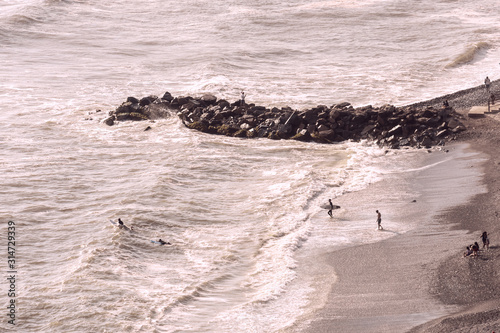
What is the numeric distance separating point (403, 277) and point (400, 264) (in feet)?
3.18

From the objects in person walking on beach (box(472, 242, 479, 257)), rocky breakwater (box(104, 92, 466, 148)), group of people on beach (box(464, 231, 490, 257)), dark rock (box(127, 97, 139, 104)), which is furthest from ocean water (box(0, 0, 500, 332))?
person walking on beach (box(472, 242, 479, 257))

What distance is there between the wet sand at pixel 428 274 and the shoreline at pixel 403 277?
3 cm

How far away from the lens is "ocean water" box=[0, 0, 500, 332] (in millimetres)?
20141

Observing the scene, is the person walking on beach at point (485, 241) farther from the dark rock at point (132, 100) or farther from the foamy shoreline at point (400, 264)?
the dark rock at point (132, 100)

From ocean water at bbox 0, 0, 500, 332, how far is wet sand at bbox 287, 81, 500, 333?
42.7 inches

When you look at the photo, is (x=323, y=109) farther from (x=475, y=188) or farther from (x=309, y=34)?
(x=309, y=34)

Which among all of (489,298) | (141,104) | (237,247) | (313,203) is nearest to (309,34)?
(141,104)

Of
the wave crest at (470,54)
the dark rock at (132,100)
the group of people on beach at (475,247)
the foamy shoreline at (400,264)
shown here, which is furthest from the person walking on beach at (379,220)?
the wave crest at (470,54)

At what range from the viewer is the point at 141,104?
41.3 meters

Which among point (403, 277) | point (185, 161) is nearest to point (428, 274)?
point (403, 277)

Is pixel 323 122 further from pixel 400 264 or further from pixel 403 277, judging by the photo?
pixel 403 277

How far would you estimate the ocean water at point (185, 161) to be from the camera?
2014 cm

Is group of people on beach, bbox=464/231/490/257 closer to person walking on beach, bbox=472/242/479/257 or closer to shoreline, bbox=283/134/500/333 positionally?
person walking on beach, bbox=472/242/479/257

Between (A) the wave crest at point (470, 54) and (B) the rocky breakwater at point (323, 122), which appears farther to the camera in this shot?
(A) the wave crest at point (470, 54)
